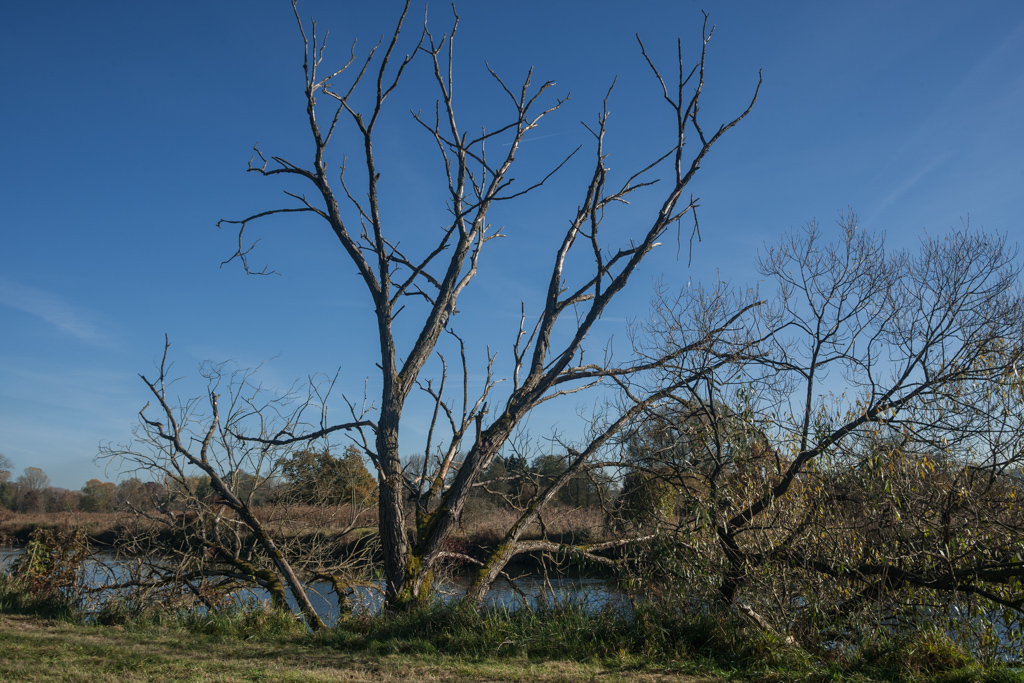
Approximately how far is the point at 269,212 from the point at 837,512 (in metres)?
7.72

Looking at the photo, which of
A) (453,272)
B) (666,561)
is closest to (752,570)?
(666,561)

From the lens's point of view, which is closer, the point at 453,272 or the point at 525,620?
the point at 525,620

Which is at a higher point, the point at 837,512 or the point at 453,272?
the point at 453,272

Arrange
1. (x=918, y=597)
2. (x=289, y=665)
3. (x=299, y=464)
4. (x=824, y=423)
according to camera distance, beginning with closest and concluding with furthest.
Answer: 1. (x=289, y=665)
2. (x=918, y=597)
3. (x=824, y=423)
4. (x=299, y=464)

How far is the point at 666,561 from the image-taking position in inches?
228

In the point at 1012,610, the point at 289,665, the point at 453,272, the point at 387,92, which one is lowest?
the point at 289,665

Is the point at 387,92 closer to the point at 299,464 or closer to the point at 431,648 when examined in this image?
the point at 299,464

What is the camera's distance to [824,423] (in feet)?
21.1

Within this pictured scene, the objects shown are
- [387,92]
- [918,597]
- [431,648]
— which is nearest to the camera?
[431,648]

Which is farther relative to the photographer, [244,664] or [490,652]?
[490,652]

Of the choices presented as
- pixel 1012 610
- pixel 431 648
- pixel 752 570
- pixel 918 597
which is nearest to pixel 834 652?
pixel 752 570

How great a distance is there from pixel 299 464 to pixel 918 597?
8.08 metres

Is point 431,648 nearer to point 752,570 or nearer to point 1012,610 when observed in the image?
point 752,570

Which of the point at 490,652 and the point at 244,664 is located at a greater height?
the point at 490,652
